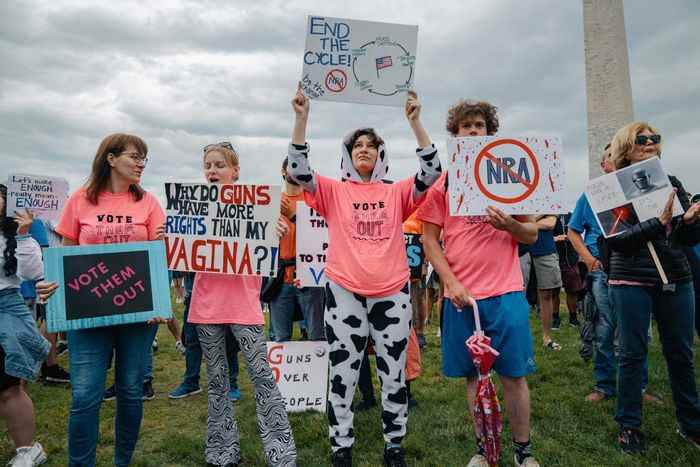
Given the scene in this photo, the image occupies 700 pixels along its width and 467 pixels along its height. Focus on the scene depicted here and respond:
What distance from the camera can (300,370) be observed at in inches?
191

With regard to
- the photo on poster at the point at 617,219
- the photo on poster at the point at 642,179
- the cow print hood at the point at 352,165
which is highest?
the cow print hood at the point at 352,165

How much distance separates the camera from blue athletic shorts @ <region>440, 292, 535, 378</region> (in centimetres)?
294

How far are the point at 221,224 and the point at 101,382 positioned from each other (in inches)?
51.3

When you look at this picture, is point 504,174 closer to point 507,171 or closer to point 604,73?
point 507,171

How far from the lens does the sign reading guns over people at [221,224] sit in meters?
3.46

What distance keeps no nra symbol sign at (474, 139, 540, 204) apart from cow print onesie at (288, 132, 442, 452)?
Result: 31 cm

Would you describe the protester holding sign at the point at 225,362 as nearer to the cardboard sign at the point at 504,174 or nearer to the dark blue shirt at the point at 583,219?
the cardboard sign at the point at 504,174

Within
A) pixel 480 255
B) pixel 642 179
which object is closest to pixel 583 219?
pixel 642 179

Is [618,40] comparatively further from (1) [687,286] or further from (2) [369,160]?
(2) [369,160]

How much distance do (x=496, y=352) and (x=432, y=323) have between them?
7957 mm

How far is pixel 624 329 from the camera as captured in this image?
362 cm

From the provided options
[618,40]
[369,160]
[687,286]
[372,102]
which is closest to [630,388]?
[687,286]

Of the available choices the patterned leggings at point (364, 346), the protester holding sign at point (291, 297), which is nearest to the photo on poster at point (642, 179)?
the patterned leggings at point (364, 346)

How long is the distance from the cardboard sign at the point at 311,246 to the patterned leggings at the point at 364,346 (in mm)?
1309
